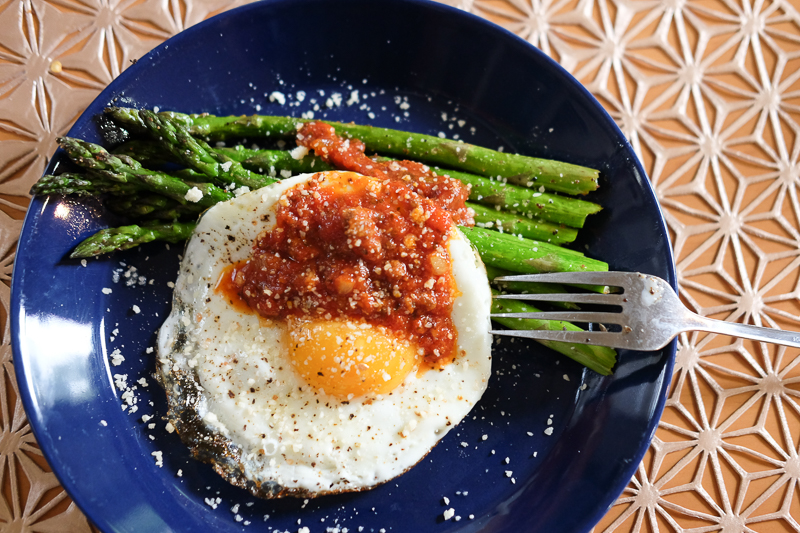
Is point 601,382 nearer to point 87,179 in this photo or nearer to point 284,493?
point 284,493

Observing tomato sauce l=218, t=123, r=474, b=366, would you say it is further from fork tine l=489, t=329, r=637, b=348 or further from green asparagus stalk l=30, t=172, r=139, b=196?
green asparagus stalk l=30, t=172, r=139, b=196

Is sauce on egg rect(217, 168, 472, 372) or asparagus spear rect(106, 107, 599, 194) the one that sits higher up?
asparagus spear rect(106, 107, 599, 194)

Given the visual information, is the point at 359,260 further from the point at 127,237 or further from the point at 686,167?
the point at 686,167

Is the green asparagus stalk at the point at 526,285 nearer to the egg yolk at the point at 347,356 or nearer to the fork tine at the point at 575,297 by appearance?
the fork tine at the point at 575,297

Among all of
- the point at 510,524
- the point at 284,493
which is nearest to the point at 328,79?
the point at 284,493

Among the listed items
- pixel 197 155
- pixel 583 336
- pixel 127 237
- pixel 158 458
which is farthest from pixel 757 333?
pixel 127 237

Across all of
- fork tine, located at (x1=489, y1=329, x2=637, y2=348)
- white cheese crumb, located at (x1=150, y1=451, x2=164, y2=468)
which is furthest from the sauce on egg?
white cheese crumb, located at (x1=150, y1=451, x2=164, y2=468)
